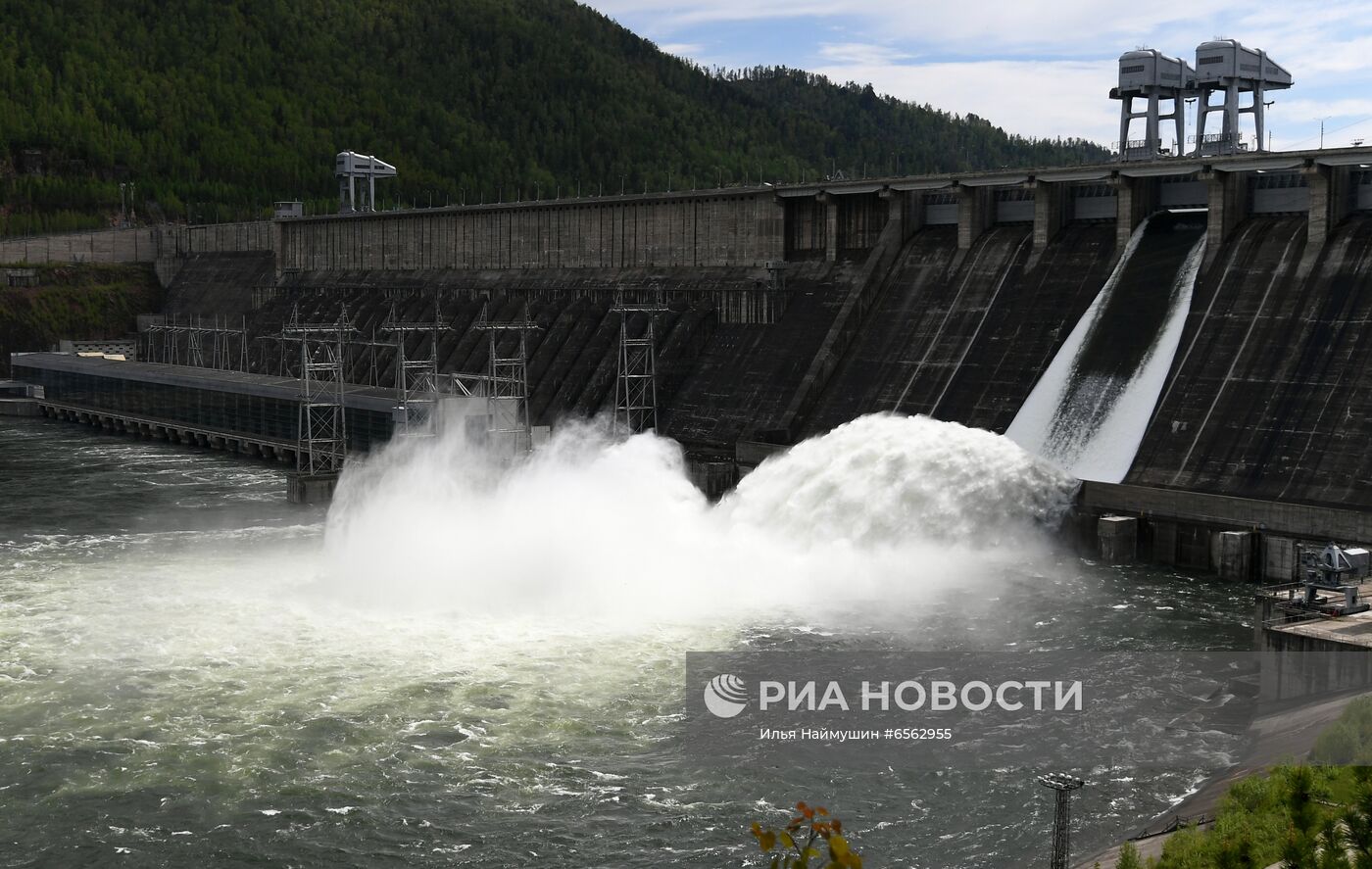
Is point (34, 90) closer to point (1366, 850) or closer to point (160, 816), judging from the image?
point (160, 816)

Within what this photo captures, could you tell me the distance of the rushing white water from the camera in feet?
123

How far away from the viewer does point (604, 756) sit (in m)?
26.3

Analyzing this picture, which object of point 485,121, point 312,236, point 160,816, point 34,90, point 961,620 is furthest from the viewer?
point 485,121

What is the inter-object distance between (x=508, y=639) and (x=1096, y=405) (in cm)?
2194

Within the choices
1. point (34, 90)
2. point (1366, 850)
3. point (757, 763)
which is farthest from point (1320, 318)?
point (34, 90)

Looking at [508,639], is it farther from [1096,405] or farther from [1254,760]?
[1096,405]

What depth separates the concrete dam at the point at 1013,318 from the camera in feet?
140

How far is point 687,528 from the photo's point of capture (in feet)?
138

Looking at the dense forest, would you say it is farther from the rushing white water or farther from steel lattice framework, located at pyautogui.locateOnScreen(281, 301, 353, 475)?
the rushing white water

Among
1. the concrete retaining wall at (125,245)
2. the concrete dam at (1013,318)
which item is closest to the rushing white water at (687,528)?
the concrete dam at (1013,318)

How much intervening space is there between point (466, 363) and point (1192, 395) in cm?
3631

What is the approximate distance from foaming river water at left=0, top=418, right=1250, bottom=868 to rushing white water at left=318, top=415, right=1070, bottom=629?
0.11 m

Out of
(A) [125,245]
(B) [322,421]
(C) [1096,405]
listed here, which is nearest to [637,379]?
(B) [322,421]

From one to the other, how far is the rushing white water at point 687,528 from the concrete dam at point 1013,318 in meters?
3.49
